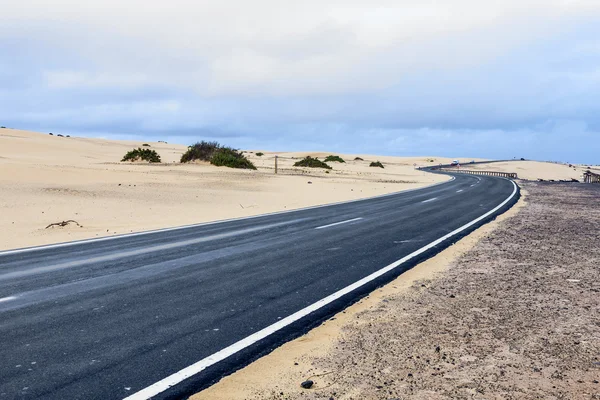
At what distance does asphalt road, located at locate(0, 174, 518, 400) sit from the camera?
4477mm

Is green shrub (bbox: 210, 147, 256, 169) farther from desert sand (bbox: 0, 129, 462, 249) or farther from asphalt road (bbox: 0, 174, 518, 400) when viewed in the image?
asphalt road (bbox: 0, 174, 518, 400)

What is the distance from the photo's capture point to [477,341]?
5410 millimetres

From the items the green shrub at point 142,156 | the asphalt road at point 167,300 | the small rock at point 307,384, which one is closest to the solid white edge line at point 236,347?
the asphalt road at point 167,300

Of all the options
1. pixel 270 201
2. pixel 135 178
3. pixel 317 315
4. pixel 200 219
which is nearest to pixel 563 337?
pixel 317 315

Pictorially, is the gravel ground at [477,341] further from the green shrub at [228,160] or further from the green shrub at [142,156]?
the green shrub at [142,156]

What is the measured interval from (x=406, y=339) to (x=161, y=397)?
8.70ft

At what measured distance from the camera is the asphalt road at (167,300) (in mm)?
4477

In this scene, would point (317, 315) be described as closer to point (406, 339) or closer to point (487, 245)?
point (406, 339)

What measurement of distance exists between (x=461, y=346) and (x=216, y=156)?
42602mm

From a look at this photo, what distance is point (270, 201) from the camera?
26.1 metres

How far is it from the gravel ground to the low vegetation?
3734 centimetres

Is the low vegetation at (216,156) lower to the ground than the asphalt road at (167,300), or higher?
higher

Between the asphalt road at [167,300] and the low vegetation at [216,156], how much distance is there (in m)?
31.9

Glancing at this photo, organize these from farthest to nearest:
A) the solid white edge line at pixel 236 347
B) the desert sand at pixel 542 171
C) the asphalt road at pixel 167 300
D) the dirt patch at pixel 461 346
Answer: the desert sand at pixel 542 171 → the asphalt road at pixel 167 300 → the dirt patch at pixel 461 346 → the solid white edge line at pixel 236 347
